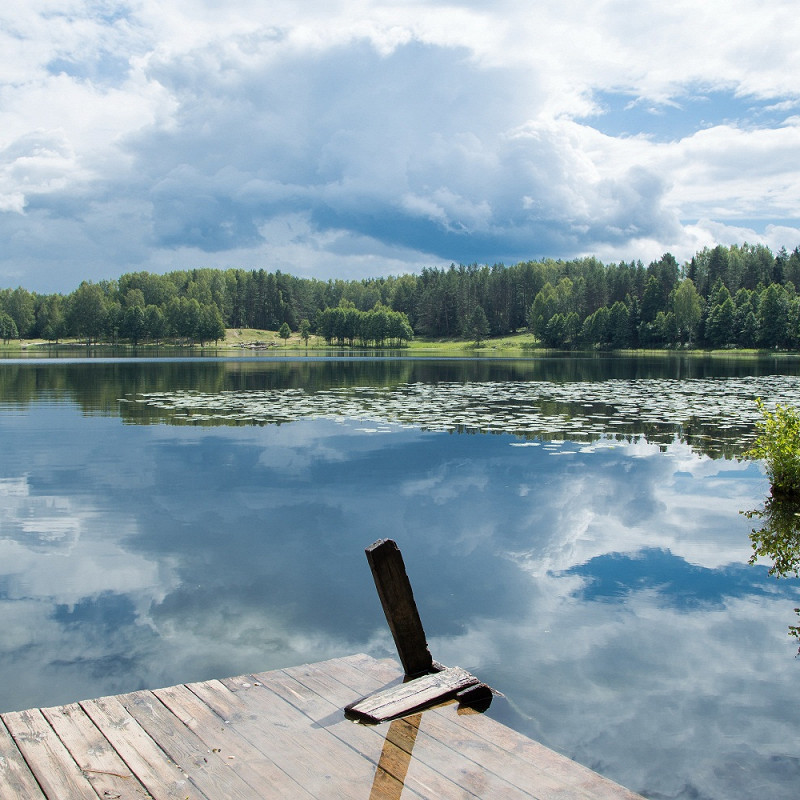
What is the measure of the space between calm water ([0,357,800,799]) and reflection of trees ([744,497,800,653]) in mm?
284

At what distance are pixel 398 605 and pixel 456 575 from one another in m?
3.54

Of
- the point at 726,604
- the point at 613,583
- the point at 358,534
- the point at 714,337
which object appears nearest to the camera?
the point at 726,604

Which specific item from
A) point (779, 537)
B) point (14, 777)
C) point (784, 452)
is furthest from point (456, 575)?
point (784, 452)

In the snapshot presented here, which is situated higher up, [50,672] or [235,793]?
[235,793]

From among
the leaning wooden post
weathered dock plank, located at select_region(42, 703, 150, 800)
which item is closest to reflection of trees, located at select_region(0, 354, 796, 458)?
the leaning wooden post

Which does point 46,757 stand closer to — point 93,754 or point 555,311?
point 93,754

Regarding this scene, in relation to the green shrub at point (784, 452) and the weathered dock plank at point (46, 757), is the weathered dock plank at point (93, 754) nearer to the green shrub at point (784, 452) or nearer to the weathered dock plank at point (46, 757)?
the weathered dock plank at point (46, 757)

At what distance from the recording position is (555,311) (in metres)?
167

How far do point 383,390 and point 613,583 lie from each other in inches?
1207

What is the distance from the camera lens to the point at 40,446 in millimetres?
20641

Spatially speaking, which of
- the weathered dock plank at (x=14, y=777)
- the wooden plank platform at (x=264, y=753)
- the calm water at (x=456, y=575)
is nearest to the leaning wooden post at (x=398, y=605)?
the wooden plank platform at (x=264, y=753)

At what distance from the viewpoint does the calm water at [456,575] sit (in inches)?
256

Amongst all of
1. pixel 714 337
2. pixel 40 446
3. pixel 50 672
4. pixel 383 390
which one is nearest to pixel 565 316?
pixel 714 337

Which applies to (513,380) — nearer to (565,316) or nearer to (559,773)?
(559,773)
